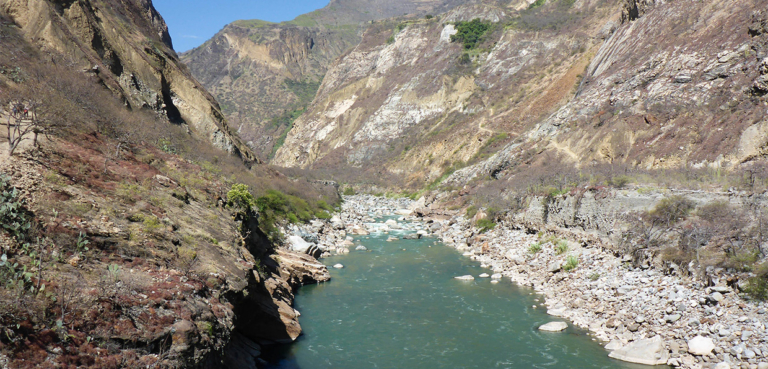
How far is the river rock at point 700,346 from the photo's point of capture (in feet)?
36.7

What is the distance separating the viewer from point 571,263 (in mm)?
19266

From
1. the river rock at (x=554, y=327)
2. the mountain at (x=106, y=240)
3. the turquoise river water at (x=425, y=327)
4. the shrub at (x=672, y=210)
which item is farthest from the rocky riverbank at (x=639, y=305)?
the mountain at (x=106, y=240)

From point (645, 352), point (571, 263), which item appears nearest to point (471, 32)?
point (571, 263)

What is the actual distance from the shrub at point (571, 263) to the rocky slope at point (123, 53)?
26.4 m

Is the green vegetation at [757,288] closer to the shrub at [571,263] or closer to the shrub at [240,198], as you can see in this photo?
the shrub at [571,263]

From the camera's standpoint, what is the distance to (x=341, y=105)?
355ft

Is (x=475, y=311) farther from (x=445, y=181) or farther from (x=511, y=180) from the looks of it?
(x=445, y=181)

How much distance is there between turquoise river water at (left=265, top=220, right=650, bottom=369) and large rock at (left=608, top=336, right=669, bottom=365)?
0.26 meters

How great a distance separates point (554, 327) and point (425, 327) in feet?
15.0

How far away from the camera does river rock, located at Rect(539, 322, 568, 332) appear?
14500mm

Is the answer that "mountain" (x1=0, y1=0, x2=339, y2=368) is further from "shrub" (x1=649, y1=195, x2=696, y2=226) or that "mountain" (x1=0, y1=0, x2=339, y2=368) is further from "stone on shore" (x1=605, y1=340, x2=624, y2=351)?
"shrub" (x1=649, y1=195, x2=696, y2=226)

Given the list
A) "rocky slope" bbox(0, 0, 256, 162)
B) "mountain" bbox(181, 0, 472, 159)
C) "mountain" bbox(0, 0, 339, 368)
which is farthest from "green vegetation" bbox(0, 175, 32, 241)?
"mountain" bbox(181, 0, 472, 159)

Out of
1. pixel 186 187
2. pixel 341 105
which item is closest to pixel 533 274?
pixel 186 187

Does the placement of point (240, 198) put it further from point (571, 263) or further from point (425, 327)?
point (571, 263)
